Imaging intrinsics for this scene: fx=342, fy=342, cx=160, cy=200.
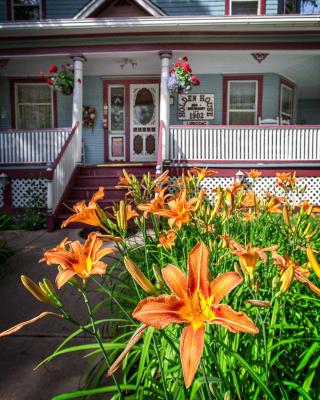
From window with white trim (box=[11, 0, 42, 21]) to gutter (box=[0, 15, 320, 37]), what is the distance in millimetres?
3062

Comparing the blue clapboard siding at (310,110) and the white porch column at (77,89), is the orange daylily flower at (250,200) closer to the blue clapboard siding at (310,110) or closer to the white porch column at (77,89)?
the white porch column at (77,89)

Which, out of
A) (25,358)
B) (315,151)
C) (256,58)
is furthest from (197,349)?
(256,58)

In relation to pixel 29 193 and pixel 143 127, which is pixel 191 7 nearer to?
pixel 143 127

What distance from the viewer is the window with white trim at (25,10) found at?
36.9 ft

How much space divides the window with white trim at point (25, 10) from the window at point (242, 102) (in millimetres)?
6785

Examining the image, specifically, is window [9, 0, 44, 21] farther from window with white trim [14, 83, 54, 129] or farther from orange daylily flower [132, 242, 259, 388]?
orange daylily flower [132, 242, 259, 388]

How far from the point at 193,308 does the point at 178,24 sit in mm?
8827

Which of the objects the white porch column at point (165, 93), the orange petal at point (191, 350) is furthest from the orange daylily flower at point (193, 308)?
the white porch column at point (165, 93)

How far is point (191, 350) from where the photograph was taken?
2.33 ft

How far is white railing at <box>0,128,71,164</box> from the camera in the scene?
28.3 ft

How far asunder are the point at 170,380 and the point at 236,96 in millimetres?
10136

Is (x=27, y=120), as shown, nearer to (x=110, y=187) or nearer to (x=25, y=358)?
(x=110, y=187)

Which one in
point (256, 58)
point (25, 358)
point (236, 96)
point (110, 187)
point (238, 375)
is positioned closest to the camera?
point (238, 375)

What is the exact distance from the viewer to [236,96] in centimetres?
1059
